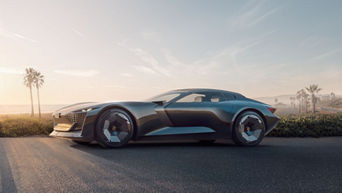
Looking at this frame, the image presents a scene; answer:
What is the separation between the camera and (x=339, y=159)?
489cm

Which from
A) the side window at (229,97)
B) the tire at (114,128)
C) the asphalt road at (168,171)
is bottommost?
the asphalt road at (168,171)

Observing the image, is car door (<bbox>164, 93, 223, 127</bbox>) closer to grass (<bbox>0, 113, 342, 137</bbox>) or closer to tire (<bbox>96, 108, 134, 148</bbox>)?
tire (<bbox>96, 108, 134, 148</bbox>)

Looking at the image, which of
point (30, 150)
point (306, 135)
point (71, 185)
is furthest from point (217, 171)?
point (306, 135)

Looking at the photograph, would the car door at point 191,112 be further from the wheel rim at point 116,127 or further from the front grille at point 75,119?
the front grille at point 75,119

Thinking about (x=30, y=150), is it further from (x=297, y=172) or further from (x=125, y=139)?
(x=297, y=172)

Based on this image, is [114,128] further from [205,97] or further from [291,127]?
[291,127]

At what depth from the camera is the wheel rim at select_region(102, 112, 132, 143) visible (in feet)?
19.3

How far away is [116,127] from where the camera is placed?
594cm

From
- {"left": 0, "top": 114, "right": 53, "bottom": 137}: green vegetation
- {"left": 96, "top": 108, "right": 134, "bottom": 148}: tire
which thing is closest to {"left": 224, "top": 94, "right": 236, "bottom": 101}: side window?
{"left": 96, "top": 108, "right": 134, "bottom": 148}: tire

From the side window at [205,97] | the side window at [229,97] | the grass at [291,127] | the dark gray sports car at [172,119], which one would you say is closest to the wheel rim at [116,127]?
the dark gray sports car at [172,119]

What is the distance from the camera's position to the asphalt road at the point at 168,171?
311 cm

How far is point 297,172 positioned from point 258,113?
3.18 meters

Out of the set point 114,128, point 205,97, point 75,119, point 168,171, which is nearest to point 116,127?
point 114,128

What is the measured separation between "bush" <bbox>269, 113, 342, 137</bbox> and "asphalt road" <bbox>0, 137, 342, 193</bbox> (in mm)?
4725
